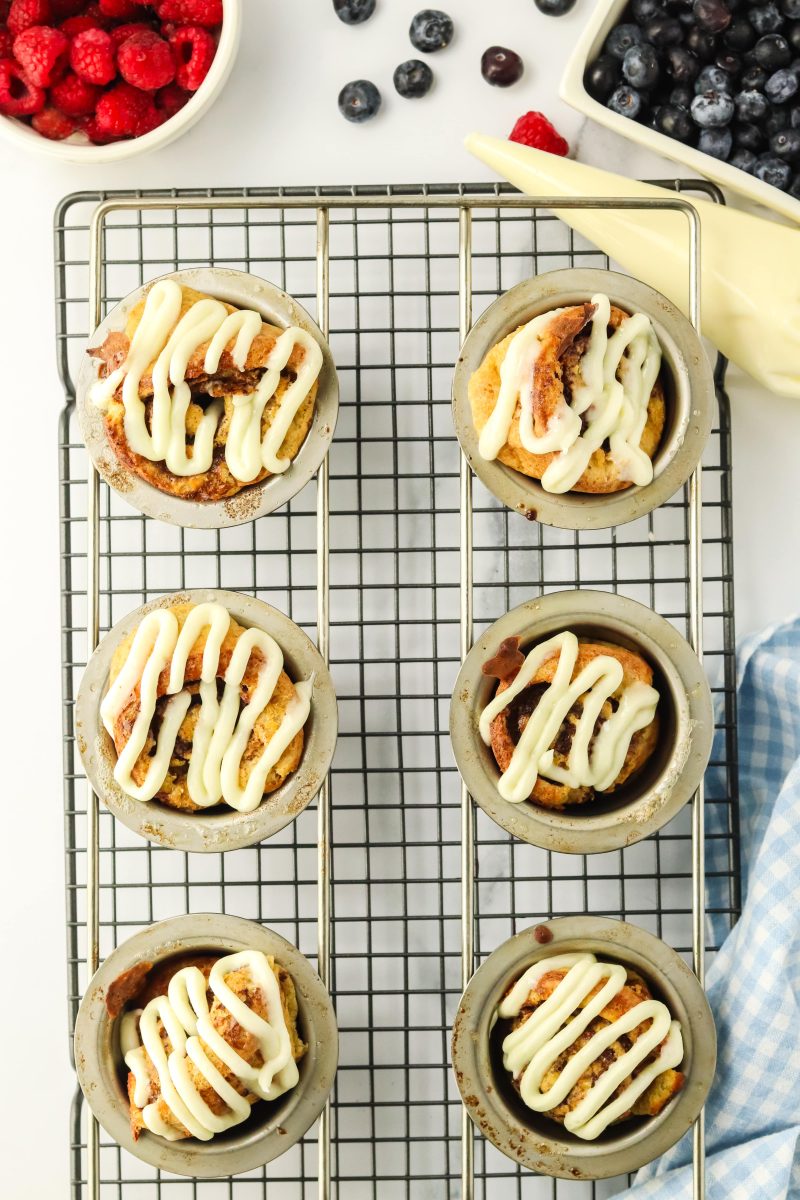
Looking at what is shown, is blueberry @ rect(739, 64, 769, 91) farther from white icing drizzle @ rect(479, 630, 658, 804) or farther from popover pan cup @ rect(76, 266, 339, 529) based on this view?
white icing drizzle @ rect(479, 630, 658, 804)

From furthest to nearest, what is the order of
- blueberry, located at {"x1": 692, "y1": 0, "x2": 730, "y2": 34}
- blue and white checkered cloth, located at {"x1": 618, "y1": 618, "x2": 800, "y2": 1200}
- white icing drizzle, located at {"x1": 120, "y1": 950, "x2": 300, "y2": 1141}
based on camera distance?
1. blueberry, located at {"x1": 692, "y1": 0, "x2": 730, "y2": 34}
2. blue and white checkered cloth, located at {"x1": 618, "y1": 618, "x2": 800, "y2": 1200}
3. white icing drizzle, located at {"x1": 120, "y1": 950, "x2": 300, "y2": 1141}

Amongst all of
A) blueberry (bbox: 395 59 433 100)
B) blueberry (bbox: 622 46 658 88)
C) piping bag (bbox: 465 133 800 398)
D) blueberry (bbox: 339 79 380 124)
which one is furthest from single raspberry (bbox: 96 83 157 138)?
blueberry (bbox: 622 46 658 88)

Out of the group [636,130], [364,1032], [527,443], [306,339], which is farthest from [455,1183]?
[636,130]

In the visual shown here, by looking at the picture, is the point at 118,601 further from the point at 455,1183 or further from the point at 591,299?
the point at 455,1183

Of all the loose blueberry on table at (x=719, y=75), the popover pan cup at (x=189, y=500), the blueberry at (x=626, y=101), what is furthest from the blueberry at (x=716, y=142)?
the popover pan cup at (x=189, y=500)

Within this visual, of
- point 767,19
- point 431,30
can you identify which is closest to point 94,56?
point 431,30
